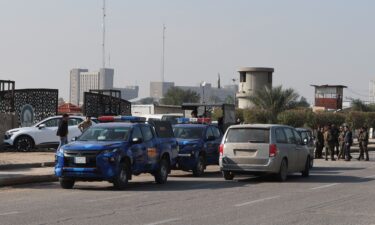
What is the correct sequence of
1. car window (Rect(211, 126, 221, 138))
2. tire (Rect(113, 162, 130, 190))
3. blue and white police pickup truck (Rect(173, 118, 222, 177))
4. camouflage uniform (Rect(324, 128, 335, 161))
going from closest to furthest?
tire (Rect(113, 162, 130, 190))
blue and white police pickup truck (Rect(173, 118, 222, 177))
car window (Rect(211, 126, 221, 138))
camouflage uniform (Rect(324, 128, 335, 161))

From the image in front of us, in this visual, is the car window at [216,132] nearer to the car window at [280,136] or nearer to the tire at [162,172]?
the car window at [280,136]

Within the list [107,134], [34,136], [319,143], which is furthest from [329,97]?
[107,134]

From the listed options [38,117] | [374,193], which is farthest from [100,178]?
[38,117]

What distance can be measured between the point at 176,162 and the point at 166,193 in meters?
5.19

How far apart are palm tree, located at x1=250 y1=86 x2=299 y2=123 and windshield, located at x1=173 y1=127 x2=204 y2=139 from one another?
105ft

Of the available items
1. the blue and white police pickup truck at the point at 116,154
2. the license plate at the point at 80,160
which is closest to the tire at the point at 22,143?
the blue and white police pickup truck at the point at 116,154

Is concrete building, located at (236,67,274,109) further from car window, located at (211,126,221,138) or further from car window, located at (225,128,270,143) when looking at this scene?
car window, located at (225,128,270,143)

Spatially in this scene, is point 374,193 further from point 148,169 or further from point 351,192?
point 148,169

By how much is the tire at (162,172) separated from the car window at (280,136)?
3.39m

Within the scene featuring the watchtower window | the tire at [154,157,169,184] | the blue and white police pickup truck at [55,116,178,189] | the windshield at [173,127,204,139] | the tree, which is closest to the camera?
the blue and white police pickup truck at [55,116,178,189]

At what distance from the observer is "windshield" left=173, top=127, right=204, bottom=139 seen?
24.6 meters

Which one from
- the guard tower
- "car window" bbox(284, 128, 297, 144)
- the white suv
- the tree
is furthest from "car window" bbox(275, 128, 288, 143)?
the tree

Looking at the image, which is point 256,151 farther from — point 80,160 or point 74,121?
point 74,121

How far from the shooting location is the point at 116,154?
709 inches
